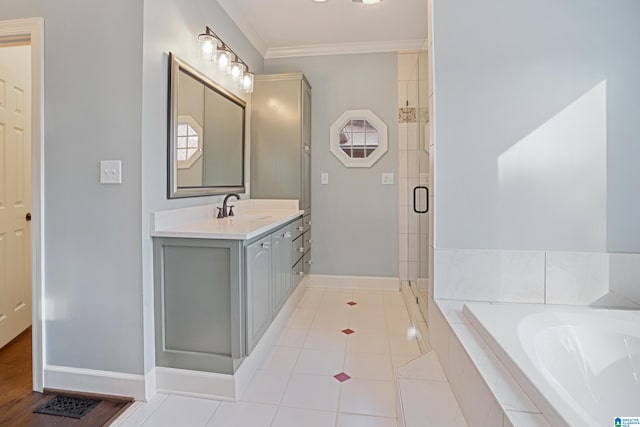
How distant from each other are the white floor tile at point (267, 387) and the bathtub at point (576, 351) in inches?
40.9

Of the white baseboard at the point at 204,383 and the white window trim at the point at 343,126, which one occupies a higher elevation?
the white window trim at the point at 343,126

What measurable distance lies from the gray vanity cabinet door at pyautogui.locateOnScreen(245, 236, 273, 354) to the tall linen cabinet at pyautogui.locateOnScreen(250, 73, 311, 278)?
1.00 metres

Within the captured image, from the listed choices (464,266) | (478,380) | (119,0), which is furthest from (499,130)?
(119,0)

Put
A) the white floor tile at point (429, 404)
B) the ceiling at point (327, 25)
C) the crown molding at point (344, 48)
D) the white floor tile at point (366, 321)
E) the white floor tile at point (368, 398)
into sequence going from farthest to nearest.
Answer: the crown molding at point (344, 48) < the ceiling at point (327, 25) < the white floor tile at point (366, 321) < the white floor tile at point (368, 398) < the white floor tile at point (429, 404)

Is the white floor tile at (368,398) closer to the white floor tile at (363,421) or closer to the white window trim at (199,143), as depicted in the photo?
the white floor tile at (363,421)

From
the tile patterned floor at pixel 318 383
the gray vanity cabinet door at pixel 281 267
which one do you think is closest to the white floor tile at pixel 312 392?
the tile patterned floor at pixel 318 383

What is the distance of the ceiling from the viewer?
272cm

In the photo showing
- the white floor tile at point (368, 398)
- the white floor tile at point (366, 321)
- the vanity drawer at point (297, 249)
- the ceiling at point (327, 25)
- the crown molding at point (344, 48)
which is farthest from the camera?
the crown molding at point (344, 48)

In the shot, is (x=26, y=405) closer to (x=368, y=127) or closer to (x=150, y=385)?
(x=150, y=385)

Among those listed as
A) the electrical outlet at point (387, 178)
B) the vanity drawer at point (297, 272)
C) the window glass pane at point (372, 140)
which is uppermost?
the window glass pane at point (372, 140)

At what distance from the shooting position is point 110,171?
167 centimetres

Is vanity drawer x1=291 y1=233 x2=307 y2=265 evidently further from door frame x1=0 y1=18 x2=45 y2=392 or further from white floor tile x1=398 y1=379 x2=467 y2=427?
door frame x1=0 y1=18 x2=45 y2=392

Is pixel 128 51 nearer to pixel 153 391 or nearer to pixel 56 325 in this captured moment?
pixel 56 325

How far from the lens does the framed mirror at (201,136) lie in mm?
1905
